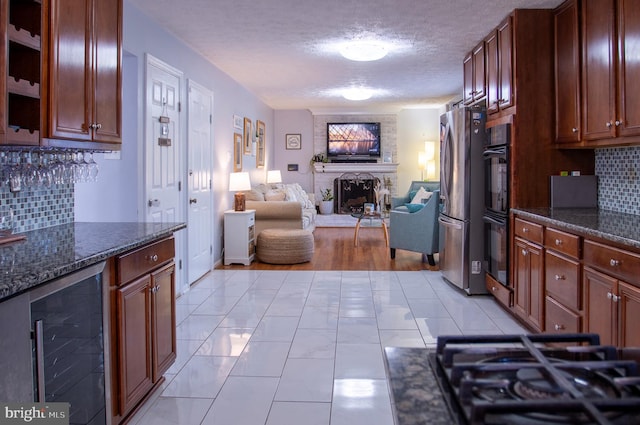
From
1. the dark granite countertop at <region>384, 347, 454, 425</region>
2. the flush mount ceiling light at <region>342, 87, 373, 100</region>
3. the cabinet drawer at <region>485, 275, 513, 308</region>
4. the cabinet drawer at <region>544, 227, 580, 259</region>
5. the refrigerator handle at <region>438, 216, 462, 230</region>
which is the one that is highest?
the flush mount ceiling light at <region>342, 87, 373, 100</region>

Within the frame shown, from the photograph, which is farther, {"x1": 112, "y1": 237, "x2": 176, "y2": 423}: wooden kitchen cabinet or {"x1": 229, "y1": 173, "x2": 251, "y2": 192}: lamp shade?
{"x1": 229, "y1": 173, "x2": 251, "y2": 192}: lamp shade

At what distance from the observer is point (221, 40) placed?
16.1 ft

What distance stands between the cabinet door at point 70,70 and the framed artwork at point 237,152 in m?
4.59

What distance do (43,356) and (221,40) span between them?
3.91 metres

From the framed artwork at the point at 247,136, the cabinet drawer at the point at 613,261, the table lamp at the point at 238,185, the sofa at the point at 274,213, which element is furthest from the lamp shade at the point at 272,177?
the cabinet drawer at the point at 613,261

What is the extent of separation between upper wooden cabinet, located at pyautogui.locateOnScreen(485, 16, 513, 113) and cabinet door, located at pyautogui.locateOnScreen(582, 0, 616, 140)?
69 cm

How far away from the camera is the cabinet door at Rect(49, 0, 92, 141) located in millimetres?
2211

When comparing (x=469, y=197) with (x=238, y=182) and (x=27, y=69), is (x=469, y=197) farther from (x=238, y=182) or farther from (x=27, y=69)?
(x=27, y=69)

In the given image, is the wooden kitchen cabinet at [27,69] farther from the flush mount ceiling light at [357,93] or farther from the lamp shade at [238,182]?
the flush mount ceiling light at [357,93]

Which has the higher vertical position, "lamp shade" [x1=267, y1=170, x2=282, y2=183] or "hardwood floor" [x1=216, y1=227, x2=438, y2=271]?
"lamp shade" [x1=267, y1=170, x2=282, y2=183]

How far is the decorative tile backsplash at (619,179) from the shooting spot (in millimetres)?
3359

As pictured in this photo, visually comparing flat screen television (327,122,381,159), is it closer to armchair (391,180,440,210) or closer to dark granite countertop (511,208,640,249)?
armchair (391,180,440,210)

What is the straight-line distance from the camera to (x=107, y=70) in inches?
105
